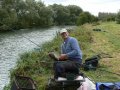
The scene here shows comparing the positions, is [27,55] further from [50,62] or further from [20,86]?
[20,86]

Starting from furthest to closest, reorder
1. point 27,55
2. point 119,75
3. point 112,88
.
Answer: point 27,55, point 119,75, point 112,88

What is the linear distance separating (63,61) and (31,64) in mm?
3505

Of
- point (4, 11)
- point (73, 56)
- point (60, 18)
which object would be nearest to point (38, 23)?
point (60, 18)

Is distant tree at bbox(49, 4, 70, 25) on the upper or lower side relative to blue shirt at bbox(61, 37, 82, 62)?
lower

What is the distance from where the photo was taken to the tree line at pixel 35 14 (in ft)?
216

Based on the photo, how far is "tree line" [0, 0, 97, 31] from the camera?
6572 centimetres

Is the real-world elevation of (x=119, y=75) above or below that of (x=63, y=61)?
below

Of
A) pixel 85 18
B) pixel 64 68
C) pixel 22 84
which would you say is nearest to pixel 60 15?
pixel 85 18

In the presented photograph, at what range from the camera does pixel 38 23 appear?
8088cm

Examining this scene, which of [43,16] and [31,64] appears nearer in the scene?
[31,64]

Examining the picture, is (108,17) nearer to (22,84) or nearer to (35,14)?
(35,14)

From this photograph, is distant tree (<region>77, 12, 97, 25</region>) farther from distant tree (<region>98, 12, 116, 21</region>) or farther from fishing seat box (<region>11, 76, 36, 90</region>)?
fishing seat box (<region>11, 76, 36, 90</region>)

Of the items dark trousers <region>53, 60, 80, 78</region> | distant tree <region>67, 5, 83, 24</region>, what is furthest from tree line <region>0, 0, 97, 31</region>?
dark trousers <region>53, 60, 80, 78</region>

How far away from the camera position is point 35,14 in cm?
7762
